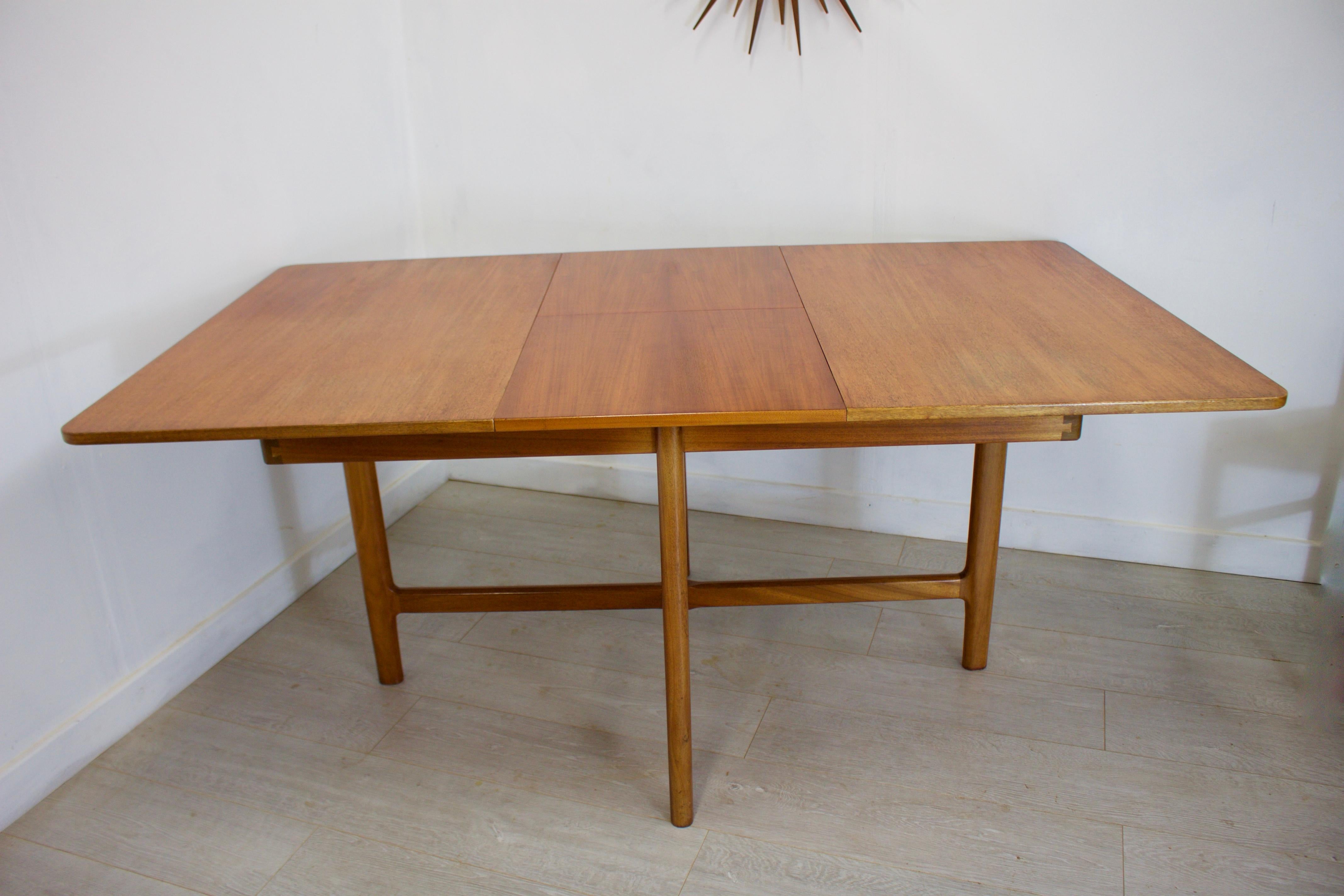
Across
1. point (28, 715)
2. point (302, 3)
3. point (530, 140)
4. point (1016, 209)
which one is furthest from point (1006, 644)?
point (302, 3)

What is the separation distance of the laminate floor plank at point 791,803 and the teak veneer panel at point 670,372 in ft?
2.68

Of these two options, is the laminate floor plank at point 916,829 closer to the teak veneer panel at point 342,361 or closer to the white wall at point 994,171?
the teak veneer panel at point 342,361

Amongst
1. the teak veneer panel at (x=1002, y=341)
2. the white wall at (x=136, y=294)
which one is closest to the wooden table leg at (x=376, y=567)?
the white wall at (x=136, y=294)

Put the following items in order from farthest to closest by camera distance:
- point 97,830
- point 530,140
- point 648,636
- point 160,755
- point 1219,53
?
point 530,140
point 648,636
point 1219,53
point 160,755
point 97,830

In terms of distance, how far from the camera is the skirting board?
1.81 m

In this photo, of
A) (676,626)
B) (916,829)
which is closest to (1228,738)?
(916,829)

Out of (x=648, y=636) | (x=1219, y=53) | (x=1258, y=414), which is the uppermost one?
(x=1219, y=53)

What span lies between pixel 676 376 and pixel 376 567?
93 cm

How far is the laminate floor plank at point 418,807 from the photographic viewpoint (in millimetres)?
1642

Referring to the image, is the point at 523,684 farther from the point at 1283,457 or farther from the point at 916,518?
the point at 1283,457

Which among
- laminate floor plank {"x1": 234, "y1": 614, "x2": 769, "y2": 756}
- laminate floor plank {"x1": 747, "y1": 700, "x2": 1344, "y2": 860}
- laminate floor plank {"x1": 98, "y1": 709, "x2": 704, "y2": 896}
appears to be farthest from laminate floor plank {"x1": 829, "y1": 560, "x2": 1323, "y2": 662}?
laminate floor plank {"x1": 98, "y1": 709, "x2": 704, "y2": 896}

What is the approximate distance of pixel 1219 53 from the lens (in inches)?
83.4

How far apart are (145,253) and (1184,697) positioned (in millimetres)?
2387

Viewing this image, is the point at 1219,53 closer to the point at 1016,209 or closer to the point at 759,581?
the point at 1016,209
